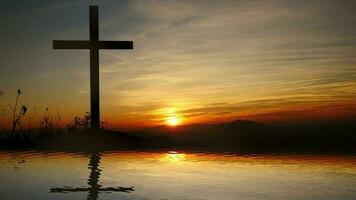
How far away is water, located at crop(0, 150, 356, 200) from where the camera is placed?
10047mm

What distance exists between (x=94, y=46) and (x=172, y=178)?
10.3 metres

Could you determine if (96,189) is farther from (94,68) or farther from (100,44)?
(100,44)

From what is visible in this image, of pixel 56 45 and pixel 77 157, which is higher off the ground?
pixel 56 45

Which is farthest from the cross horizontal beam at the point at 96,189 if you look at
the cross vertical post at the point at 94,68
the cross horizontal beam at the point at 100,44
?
the cross horizontal beam at the point at 100,44

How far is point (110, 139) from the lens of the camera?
70.5 feet

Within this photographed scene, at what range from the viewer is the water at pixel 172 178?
396 inches

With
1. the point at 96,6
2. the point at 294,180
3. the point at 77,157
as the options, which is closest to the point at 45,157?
the point at 77,157

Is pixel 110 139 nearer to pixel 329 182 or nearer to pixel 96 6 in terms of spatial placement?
pixel 96 6

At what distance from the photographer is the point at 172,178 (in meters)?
12.2

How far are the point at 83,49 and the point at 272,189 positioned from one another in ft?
41.1

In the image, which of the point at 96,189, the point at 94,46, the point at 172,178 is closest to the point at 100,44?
the point at 94,46

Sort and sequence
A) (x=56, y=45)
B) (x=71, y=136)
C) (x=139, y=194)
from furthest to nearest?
(x=71, y=136) → (x=56, y=45) → (x=139, y=194)

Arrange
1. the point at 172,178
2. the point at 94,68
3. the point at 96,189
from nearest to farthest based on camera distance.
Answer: the point at 96,189, the point at 172,178, the point at 94,68

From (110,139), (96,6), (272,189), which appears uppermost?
(96,6)
